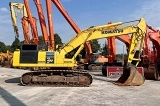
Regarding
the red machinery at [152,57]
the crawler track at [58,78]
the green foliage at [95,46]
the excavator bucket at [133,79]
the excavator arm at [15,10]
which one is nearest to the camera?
the crawler track at [58,78]

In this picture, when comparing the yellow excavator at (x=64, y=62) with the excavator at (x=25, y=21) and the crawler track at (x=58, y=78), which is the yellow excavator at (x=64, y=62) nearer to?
the crawler track at (x=58, y=78)

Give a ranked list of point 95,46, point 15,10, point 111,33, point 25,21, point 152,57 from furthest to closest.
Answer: point 95,46 < point 15,10 < point 25,21 < point 152,57 < point 111,33

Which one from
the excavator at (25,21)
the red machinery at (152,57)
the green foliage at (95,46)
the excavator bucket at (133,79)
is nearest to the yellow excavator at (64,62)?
the excavator bucket at (133,79)

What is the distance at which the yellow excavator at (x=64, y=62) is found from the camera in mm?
17016

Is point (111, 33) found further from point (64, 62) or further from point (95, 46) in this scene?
point (95, 46)

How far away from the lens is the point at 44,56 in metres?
17.3

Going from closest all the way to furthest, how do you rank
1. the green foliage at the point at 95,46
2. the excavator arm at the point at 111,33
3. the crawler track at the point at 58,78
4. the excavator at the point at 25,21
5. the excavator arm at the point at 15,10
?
the crawler track at the point at 58,78 → the excavator arm at the point at 111,33 → the excavator at the point at 25,21 → the excavator arm at the point at 15,10 → the green foliage at the point at 95,46

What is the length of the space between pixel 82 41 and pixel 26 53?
3330 millimetres

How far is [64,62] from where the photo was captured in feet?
57.1

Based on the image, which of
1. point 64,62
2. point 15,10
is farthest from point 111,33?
point 15,10

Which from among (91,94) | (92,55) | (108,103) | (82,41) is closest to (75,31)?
(92,55)

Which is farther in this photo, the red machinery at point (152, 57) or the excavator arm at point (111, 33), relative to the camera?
the red machinery at point (152, 57)

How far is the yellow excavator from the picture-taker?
1702cm

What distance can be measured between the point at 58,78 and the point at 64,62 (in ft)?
3.22
